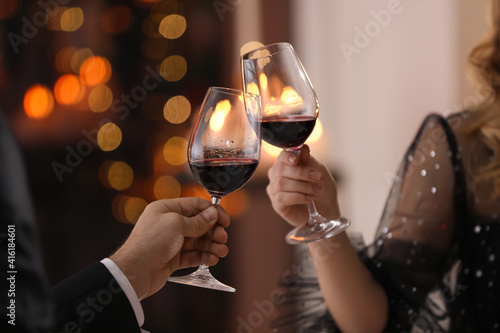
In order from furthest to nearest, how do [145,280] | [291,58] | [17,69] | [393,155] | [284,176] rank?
1. [393,155]
2. [17,69]
3. [284,176]
4. [291,58]
5. [145,280]

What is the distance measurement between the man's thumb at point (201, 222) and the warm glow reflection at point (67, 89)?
97.0 inches

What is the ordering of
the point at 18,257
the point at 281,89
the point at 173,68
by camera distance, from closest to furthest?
the point at 18,257
the point at 281,89
the point at 173,68

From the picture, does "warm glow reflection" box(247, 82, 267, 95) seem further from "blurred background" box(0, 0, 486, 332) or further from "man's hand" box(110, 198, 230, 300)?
"blurred background" box(0, 0, 486, 332)

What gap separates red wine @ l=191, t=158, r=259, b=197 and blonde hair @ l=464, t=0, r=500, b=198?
0.83 meters


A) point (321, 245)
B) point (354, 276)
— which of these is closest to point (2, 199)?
point (321, 245)

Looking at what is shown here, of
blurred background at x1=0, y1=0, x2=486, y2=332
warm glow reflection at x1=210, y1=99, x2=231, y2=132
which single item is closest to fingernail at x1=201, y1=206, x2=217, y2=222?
warm glow reflection at x1=210, y1=99, x2=231, y2=132

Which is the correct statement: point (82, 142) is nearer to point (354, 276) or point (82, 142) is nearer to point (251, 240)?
point (251, 240)

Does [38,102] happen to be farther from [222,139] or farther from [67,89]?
[222,139]

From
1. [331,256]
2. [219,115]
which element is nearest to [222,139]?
[219,115]

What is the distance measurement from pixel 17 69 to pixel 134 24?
75 centimetres

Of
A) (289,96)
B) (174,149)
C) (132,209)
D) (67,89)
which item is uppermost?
(67,89)

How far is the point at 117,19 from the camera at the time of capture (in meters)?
3.42

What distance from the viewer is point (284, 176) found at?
1.07 m

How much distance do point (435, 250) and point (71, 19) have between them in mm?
2449
